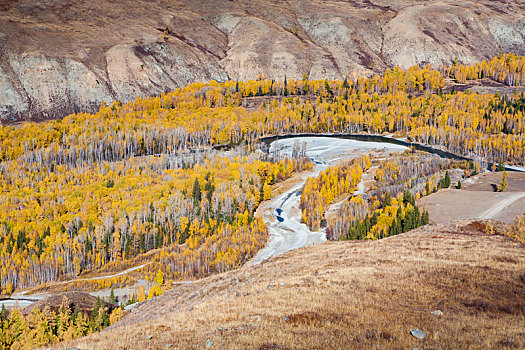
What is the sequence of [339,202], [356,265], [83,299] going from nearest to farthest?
1. [356,265]
2. [83,299]
3. [339,202]

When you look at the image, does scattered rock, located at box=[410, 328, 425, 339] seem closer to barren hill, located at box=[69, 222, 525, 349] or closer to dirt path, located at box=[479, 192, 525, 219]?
barren hill, located at box=[69, 222, 525, 349]

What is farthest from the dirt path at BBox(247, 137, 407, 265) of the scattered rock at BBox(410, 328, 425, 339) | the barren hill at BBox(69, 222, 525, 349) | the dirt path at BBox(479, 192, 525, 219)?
the scattered rock at BBox(410, 328, 425, 339)

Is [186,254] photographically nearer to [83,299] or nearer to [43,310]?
[83,299]

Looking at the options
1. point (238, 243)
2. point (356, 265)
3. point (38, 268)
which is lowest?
point (38, 268)

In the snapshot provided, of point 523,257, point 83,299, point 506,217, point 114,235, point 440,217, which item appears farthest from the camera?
point 114,235

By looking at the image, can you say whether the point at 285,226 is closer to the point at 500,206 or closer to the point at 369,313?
the point at 500,206

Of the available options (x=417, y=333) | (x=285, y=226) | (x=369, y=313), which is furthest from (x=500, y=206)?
(x=417, y=333)

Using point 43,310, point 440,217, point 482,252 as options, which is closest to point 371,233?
point 440,217
